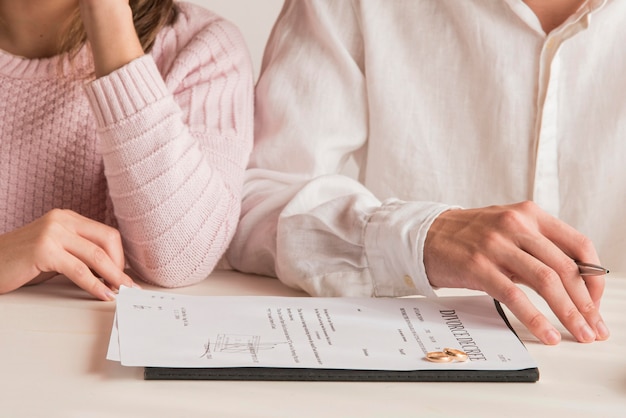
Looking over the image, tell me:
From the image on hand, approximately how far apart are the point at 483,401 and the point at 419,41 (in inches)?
28.5

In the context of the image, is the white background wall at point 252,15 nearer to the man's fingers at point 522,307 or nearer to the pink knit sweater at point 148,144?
the pink knit sweater at point 148,144

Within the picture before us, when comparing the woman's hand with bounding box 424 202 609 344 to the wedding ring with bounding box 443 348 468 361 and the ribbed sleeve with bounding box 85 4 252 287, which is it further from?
the ribbed sleeve with bounding box 85 4 252 287

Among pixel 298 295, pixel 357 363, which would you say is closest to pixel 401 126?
pixel 298 295

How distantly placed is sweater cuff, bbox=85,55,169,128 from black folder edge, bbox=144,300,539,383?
392 mm

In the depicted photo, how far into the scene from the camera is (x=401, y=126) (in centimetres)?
132

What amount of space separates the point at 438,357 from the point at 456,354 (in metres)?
0.02

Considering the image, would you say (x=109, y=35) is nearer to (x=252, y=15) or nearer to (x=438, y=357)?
(x=438, y=357)

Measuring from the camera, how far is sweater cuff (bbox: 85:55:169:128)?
1.04 metres

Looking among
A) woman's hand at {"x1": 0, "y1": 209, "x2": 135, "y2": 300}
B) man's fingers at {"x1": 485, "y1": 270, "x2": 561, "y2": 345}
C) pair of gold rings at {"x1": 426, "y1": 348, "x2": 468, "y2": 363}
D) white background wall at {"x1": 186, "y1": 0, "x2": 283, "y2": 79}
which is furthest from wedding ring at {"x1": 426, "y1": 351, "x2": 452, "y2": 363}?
white background wall at {"x1": 186, "y1": 0, "x2": 283, "y2": 79}

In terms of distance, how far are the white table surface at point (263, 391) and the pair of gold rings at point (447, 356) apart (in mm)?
24

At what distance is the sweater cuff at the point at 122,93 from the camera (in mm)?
1043

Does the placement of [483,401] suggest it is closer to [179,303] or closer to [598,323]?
[598,323]

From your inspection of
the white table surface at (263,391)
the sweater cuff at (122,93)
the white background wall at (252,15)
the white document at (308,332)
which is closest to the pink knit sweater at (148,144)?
the sweater cuff at (122,93)

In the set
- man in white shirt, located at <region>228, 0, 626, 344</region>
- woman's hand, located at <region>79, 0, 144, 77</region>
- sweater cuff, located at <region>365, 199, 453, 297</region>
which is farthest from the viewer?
man in white shirt, located at <region>228, 0, 626, 344</region>
